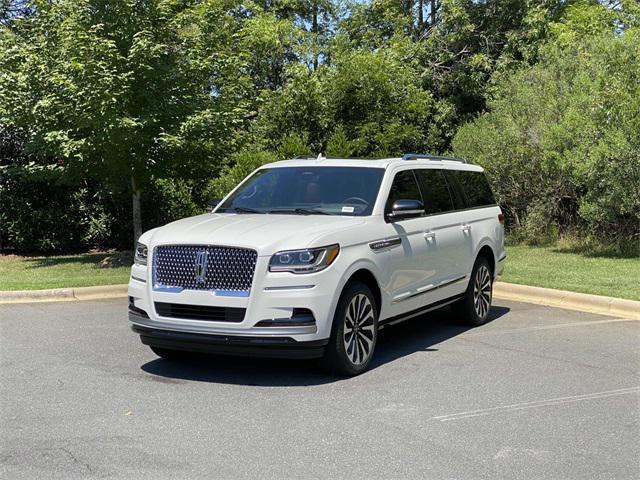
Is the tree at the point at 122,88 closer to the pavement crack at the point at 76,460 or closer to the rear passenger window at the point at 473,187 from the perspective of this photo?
the rear passenger window at the point at 473,187

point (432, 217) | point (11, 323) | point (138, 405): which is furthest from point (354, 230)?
point (11, 323)

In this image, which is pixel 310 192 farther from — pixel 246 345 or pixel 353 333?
pixel 246 345

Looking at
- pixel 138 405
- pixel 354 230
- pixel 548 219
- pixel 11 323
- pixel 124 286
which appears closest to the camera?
pixel 138 405

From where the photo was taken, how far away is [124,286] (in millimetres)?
11055

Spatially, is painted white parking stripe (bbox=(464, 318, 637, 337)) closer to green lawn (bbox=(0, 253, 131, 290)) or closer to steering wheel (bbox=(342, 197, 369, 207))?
steering wheel (bbox=(342, 197, 369, 207))

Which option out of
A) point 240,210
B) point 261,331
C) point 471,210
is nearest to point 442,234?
point 471,210

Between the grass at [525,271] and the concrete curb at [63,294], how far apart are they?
361 millimetres

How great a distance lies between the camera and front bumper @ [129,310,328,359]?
586 centimetres

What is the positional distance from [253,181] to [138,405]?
3.17 metres

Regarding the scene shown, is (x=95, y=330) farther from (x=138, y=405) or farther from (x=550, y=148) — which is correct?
(x=550, y=148)

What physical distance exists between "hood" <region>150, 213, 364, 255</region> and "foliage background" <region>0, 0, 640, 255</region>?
6322 mm

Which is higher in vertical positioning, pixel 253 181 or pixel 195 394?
pixel 253 181

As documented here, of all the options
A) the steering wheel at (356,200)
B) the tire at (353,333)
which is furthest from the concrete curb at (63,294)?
the tire at (353,333)

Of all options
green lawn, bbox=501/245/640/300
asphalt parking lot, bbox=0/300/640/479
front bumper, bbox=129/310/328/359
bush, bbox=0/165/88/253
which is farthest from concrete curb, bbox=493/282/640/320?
bush, bbox=0/165/88/253
